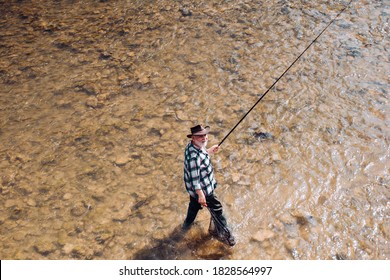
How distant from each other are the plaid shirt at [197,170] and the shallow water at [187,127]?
0.94m

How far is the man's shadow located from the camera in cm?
438

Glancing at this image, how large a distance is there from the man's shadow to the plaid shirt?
0.86m

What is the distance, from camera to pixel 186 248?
4445 mm

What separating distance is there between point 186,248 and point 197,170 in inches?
49.1

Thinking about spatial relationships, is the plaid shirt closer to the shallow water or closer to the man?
the man

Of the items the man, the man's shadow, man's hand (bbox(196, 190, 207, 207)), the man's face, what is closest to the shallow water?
the man's shadow

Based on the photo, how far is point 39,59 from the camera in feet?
26.0

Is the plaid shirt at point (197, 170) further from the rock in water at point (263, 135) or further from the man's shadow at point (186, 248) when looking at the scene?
the rock in water at point (263, 135)

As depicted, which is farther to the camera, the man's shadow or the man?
the man's shadow

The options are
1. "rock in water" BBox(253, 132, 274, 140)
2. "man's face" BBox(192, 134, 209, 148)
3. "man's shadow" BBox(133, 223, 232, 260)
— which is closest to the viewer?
"man's face" BBox(192, 134, 209, 148)

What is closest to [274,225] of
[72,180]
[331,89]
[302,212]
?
[302,212]

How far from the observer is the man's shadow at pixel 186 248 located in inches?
172

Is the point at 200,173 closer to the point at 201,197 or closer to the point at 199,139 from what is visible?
the point at 201,197

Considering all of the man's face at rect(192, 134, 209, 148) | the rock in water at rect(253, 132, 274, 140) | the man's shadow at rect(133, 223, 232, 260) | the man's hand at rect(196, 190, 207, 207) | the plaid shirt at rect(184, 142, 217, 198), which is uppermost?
the man's face at rect(192, 134, 209, 148)
